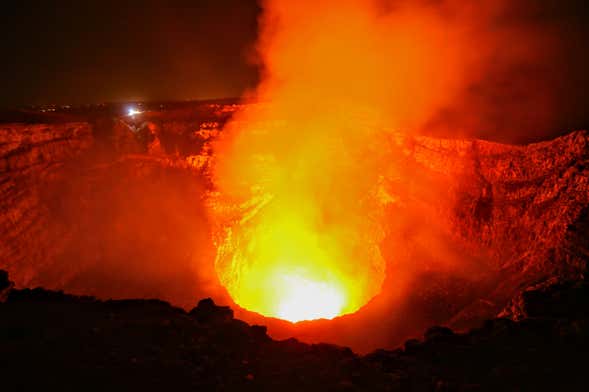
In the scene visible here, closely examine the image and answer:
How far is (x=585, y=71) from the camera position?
7.62 metres

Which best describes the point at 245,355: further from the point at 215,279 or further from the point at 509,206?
the point at 215,279

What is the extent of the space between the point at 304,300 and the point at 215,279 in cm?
622

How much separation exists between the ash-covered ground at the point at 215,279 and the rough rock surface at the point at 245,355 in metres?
0.02

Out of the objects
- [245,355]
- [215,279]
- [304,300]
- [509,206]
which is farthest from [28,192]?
[509,206]

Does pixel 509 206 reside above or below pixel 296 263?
below

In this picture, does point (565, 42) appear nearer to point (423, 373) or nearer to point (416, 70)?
point (416, 70)

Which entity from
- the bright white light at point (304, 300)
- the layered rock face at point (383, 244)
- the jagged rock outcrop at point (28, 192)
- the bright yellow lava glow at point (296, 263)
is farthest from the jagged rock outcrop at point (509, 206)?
the jagged rock outcrop at point (28, 192)

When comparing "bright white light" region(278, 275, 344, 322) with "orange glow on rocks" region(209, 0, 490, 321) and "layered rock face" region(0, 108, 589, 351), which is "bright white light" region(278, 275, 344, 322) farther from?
"layered rock face" region(0, 108, 589, 351)

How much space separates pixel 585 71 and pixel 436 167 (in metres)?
3.22

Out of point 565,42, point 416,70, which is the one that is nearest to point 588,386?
A: point 565,42

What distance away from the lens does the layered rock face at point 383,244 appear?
6.82 meters

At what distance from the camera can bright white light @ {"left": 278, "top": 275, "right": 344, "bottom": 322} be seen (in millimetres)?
16219

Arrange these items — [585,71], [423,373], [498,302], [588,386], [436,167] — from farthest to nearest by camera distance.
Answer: [436,167] < [585,71] < [498,302] < [423,373] < [588,386]

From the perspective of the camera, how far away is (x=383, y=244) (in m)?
11.5
